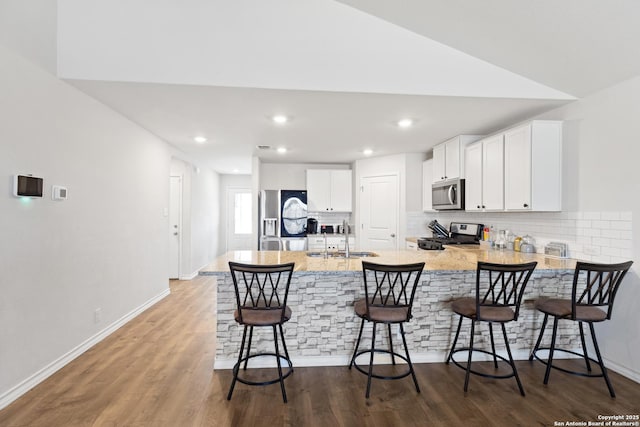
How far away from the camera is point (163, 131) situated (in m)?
4.09

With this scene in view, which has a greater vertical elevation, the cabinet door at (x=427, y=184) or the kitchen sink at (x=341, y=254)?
the cabinet door at (x=427, y=184)

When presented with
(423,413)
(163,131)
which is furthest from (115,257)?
(423,413)

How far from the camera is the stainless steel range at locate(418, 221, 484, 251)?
14.1 ft

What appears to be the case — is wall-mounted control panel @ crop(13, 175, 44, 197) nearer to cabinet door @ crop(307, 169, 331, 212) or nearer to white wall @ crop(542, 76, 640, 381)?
cabinet door @ crop(307, 169, 331, 212)

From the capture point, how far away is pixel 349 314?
2.78 m

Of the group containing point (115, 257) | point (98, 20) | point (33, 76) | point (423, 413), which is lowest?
point (423, 413)

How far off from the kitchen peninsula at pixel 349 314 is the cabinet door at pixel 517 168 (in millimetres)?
625

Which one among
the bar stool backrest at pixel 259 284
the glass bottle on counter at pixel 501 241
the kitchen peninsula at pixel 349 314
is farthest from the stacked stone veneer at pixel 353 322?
the glass bottle on counter at pixel 501 241

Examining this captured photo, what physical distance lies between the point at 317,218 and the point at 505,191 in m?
3.58

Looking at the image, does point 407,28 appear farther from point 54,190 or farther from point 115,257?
point 115,257

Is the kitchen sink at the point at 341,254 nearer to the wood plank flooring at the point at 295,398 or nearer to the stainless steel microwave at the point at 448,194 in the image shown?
the wood plank flooring at the point at 295,398

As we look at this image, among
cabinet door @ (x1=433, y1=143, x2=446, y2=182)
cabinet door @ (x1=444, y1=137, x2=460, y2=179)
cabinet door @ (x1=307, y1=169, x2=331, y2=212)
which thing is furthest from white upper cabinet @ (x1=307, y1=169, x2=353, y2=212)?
cabinet door @ (x1=444, y1=137, x2=460, y2=179)

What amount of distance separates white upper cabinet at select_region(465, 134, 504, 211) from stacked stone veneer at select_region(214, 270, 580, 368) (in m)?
1.05

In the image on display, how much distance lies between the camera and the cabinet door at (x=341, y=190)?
616 centimetres
